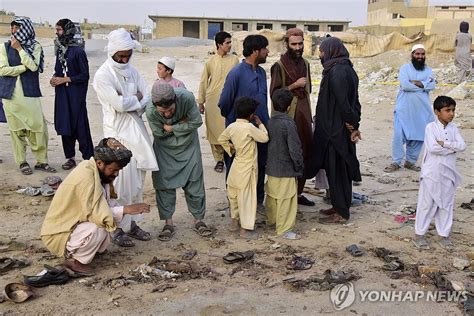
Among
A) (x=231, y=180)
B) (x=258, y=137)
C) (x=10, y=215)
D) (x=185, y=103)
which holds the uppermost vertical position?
(x=185, y=103)

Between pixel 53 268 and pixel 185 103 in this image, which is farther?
pixel 185 103

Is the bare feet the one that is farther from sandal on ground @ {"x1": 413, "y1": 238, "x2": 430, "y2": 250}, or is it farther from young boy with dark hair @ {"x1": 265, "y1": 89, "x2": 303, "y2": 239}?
sandal on ground @ {"x1": 413, "y1": 238, "x2": 430, "y2": 250}

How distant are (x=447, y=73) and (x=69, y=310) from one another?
15.2 metres

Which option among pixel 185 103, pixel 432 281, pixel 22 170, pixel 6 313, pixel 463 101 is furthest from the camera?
pixel 463 101

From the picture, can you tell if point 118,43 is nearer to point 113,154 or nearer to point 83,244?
point 113,154

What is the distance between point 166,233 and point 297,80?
204 centimetres

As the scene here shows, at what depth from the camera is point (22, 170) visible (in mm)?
6824

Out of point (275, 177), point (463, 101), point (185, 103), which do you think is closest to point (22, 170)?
point (185, 103)

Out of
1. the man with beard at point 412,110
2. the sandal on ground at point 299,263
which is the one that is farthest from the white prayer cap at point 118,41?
the man with beard at point 412,110

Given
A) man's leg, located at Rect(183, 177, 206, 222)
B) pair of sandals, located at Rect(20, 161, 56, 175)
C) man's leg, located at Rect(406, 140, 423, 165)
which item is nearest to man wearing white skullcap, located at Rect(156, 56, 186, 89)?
man's leg, located at Rect(183, 177, 206, 222)

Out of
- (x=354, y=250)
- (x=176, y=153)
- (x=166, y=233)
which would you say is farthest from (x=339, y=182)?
(x=166, y=233)

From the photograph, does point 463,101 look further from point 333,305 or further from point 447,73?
point 333,305

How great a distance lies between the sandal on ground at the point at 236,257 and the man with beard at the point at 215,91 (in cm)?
288

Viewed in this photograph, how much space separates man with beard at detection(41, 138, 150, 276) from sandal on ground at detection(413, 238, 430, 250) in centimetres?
240
